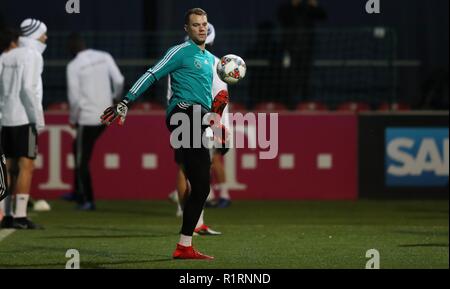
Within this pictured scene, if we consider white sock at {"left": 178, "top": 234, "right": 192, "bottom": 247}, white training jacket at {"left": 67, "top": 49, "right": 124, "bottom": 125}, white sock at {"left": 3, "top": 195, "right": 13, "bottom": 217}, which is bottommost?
white sock at {"left": 3, "top": 195, "right": 13, "bottom": 217}

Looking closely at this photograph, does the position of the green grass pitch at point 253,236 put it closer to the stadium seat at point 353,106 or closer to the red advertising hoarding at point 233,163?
the red advertising hoarding at point 233,163

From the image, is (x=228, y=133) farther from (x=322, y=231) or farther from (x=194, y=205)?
(x=322, y=231)

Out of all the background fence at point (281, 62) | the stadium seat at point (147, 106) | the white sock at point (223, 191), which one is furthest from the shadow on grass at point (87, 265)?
the background fence at point (281, 62)

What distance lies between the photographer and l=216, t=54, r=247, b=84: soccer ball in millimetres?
11281

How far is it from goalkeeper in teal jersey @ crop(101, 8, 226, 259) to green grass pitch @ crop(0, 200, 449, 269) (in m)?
0.37

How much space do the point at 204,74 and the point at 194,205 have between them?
1.10 metres

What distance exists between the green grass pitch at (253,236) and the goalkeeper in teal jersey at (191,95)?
0.37 meters

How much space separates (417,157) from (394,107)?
104 centimetres

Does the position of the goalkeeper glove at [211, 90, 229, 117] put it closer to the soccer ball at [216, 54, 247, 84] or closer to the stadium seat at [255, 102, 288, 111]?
the soccer ball at [216, 54, 247, 84]

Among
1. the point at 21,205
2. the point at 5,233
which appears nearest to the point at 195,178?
the point at 5,233

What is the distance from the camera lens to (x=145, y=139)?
17984mm

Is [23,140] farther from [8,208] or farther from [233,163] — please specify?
[233,163]

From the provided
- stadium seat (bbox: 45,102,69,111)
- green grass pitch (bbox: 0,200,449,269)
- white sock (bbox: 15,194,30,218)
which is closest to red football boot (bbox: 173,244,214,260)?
green grass pitch (bbox: 0,200,449,269)

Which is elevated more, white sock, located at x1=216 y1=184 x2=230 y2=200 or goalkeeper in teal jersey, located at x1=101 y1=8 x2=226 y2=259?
goalkeeper in teal jersey, located at x1=101 y1=8 x2=226 y2=259
